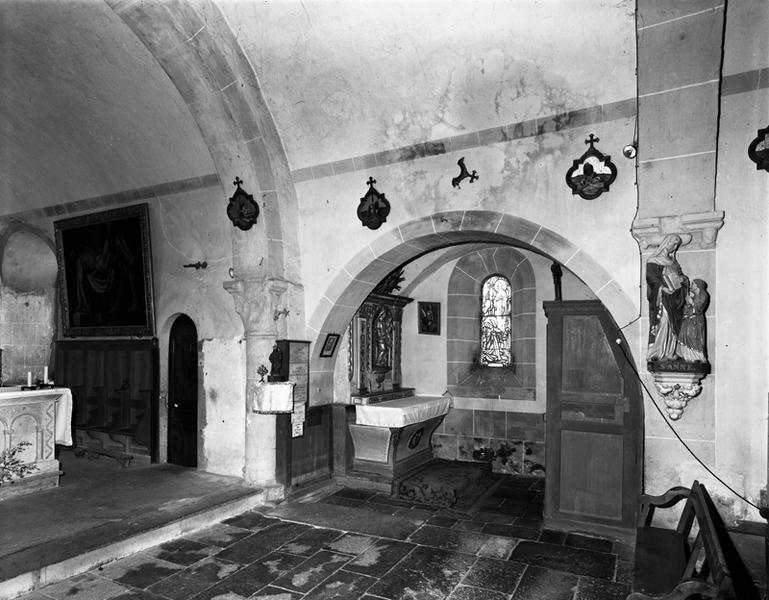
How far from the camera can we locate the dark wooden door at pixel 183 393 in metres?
7.36

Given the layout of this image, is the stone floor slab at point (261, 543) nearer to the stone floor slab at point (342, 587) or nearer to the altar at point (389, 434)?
the stone floor slab at point (342, 587)

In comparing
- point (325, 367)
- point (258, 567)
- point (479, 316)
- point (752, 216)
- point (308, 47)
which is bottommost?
point (258, 567)

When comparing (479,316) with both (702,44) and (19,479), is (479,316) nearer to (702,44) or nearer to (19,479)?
(702,44)

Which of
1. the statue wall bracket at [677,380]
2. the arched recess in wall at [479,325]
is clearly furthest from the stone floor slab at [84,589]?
the arched recess in wall at [479,325]

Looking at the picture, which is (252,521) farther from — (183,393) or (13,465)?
(13,465)

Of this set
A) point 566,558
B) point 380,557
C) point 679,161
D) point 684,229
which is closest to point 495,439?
point 566,558

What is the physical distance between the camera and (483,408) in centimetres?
827

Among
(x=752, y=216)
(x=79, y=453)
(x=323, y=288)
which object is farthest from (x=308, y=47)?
(x=79, y=453)

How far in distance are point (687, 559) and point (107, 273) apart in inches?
298

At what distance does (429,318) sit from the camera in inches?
340

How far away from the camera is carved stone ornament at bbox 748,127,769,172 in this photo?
4301 mm

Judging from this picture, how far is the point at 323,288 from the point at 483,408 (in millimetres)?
3144

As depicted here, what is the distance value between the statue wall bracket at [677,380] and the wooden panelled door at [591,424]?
2.26 ft

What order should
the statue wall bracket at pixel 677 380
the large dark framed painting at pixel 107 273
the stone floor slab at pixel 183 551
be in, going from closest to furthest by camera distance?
1. the statue wall bracket at pixel 677 380
2. the stone floor slab at pixel 183 551
3. the large dark framed painting at pixel 107 273
